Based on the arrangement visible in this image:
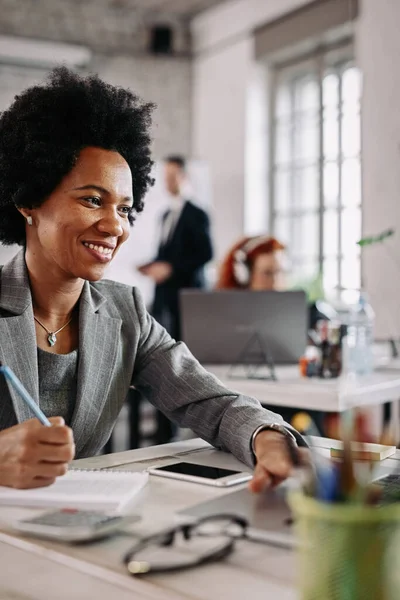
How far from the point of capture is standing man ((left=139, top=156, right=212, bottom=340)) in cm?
499

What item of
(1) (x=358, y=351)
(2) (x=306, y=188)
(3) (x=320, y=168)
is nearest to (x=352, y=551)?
(1) (x=358, y=351)

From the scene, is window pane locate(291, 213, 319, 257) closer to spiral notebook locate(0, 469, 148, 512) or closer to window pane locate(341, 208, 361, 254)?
window pane locate(341, 208, 361, 254)

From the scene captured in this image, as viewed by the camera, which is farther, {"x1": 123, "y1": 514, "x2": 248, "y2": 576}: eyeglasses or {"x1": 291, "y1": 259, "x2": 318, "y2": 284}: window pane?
{"x1": 291, "y1": 259, "x2": 318, "y2": 284}: window pane

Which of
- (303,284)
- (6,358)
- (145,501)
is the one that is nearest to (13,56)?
(303,284)

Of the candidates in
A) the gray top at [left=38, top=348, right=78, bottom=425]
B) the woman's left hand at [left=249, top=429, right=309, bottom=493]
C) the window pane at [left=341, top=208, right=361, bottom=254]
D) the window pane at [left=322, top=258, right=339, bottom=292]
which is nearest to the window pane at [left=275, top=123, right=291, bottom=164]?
the window pane at [left=341, top=208, right=361, bottom=254]

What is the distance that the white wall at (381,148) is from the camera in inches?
174

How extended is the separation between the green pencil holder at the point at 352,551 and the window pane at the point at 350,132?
4474mm

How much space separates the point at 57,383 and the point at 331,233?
4047 mm

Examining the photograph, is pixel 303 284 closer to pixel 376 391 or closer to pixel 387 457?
pixel 376 391

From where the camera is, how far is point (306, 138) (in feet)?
17.8

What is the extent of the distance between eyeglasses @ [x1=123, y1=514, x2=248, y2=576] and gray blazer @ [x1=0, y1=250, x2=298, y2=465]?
0.38 metres

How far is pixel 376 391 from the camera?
2.31m

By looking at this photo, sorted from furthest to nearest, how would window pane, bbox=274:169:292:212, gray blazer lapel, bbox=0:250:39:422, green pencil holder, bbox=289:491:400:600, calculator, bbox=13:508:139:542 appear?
1. window pane, bbox=274:169:292:212
2. gray blazer lapel, bbox=0:250:39:422
3. calculator, bbox=13:508:139:542
4. green pencil holder, bbox=289:491:400:600

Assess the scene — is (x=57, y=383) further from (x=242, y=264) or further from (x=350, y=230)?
(x=350, y=230)
